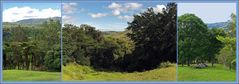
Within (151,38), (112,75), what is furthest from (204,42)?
(112,75)

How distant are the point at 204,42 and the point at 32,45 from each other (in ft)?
13.1

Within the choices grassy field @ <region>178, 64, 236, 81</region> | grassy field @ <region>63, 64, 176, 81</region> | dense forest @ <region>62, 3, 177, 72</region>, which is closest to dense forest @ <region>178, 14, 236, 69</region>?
grassy field @ <region>178, 64, 236, 81</region>

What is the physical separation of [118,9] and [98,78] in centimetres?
166

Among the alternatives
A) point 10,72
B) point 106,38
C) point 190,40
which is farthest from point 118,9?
point 10,72

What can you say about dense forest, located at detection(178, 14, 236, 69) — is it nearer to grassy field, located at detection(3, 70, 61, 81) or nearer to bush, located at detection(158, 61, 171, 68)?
bush, located at detection(158, 61, 171, 68)

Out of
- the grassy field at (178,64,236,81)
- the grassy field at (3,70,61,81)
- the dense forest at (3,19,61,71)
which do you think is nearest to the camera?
the dense forest at (3,19,61,71)

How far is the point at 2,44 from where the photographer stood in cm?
1733

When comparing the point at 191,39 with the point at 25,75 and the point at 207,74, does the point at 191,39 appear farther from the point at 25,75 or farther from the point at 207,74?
the point at 25,75

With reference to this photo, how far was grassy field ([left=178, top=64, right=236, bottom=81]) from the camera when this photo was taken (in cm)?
1731

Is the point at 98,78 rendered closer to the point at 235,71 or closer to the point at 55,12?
the point at 55,12

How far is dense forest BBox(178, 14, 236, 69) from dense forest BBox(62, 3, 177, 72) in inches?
8.9

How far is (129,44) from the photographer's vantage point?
1738 cm

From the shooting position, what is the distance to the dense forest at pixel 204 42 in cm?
1725

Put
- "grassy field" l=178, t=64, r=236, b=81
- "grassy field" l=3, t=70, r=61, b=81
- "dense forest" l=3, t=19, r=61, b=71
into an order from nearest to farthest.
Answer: "dense forest" l=3, t=19, r=61, b=71 → "grassy field" l=178, t=64, r=236, b=81 → "grassy field" l=3, t=70, r=61, b=81
